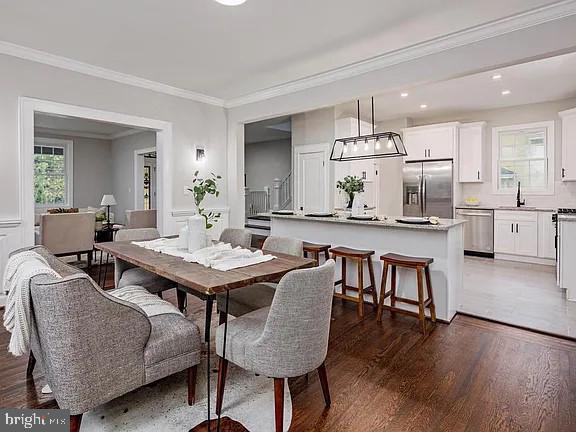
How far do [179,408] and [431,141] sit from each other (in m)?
6.36

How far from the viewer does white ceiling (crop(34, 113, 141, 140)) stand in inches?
287

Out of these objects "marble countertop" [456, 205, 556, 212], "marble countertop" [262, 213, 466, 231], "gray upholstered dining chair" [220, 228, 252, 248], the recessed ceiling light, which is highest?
the recessed ceiling light

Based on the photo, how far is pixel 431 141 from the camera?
22.0ft

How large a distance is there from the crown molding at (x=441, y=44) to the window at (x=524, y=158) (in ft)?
12.7

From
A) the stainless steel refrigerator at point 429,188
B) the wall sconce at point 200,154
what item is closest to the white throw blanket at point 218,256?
the wall sconce at point 200,154

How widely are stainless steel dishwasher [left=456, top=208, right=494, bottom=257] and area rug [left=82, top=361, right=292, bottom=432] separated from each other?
17.8ft

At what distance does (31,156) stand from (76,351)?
322 centimetres

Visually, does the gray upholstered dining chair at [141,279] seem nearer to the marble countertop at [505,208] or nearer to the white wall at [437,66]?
the white wall at [437,66]

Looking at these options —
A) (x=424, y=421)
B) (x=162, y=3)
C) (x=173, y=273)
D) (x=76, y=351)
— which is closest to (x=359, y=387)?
(x=424, y=421)

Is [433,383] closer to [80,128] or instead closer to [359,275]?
[359,275]

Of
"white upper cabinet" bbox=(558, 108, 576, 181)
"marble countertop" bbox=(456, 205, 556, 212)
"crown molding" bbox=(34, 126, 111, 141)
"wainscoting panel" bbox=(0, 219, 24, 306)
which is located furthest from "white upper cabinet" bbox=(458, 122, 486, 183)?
Answer: "crown molding" bbox=(34, 126, 111, 141)

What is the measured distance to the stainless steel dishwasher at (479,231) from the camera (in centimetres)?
617

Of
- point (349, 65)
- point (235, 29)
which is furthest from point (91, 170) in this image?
point (349, 65)

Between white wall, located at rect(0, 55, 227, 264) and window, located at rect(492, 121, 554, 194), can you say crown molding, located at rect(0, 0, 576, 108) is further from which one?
window, located at rect(492, 121, 554, 194)
